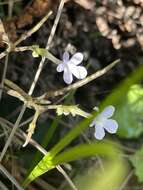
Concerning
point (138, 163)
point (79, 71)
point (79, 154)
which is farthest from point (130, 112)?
point (79, 154)

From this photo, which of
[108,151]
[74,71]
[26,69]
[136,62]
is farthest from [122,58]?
[108,151]

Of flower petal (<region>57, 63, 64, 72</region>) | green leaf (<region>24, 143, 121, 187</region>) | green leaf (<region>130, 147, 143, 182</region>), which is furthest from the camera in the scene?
green leaf (<region>130, 147, 143, 182</region>)

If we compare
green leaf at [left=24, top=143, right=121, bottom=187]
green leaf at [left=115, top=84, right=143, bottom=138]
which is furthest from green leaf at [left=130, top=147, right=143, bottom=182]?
green leaf at [left=24, top=143, right=121, bottom=187]

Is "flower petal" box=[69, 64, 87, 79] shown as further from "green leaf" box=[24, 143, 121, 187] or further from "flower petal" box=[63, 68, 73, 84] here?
"green leaf" box=[24, 143, 121, 187]

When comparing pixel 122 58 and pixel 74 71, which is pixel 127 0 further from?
pixel 74 71

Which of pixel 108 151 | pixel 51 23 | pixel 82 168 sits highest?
pixel 51 23

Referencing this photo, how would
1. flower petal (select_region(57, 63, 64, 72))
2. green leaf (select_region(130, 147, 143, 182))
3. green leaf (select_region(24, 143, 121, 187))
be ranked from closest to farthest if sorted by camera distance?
green leaf (select_region(24, 143, 121, 187)) < flower petal (select_region(57, 63, 64, 72)) < green leaf (select_region(130, 147, 143, 182))

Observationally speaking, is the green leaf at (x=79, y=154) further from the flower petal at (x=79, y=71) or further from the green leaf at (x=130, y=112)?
the green leaf at (x=130, y=112)

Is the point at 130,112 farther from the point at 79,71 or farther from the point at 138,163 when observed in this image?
the point at 79,71
